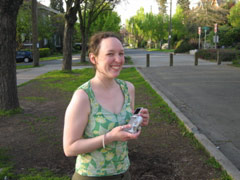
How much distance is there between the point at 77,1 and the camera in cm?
1623

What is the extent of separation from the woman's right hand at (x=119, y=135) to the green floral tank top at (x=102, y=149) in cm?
10

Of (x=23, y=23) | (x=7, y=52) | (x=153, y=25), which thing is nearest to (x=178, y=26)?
(x=153, y=25)

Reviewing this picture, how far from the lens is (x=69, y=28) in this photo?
55.4 ft

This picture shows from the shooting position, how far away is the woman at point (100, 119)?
1.88 m

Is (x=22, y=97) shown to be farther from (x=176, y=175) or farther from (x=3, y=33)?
(x=176, y=175)

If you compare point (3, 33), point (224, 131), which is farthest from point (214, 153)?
point (3, 33)

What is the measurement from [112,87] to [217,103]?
707 centimetres

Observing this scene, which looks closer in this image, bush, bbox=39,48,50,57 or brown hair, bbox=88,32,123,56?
brown hair, bbox=88,32,123,56

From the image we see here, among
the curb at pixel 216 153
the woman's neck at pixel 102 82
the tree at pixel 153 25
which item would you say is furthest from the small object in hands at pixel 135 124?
the tree at pixel 153 25

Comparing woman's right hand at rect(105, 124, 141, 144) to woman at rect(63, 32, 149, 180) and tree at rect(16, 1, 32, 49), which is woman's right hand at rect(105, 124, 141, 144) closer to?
woman at rect(63, 32, 149, 180)

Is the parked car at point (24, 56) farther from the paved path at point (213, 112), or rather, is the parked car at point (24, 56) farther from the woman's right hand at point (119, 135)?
the woman's right hand at point (119, 135)

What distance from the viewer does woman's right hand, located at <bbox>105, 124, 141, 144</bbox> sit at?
69.6 inches

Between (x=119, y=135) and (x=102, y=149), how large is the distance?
0.25 metres

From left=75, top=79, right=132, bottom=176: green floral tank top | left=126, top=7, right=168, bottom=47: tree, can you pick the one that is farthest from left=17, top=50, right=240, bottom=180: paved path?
left=126, top=7, right=168, bottom=47: tree
